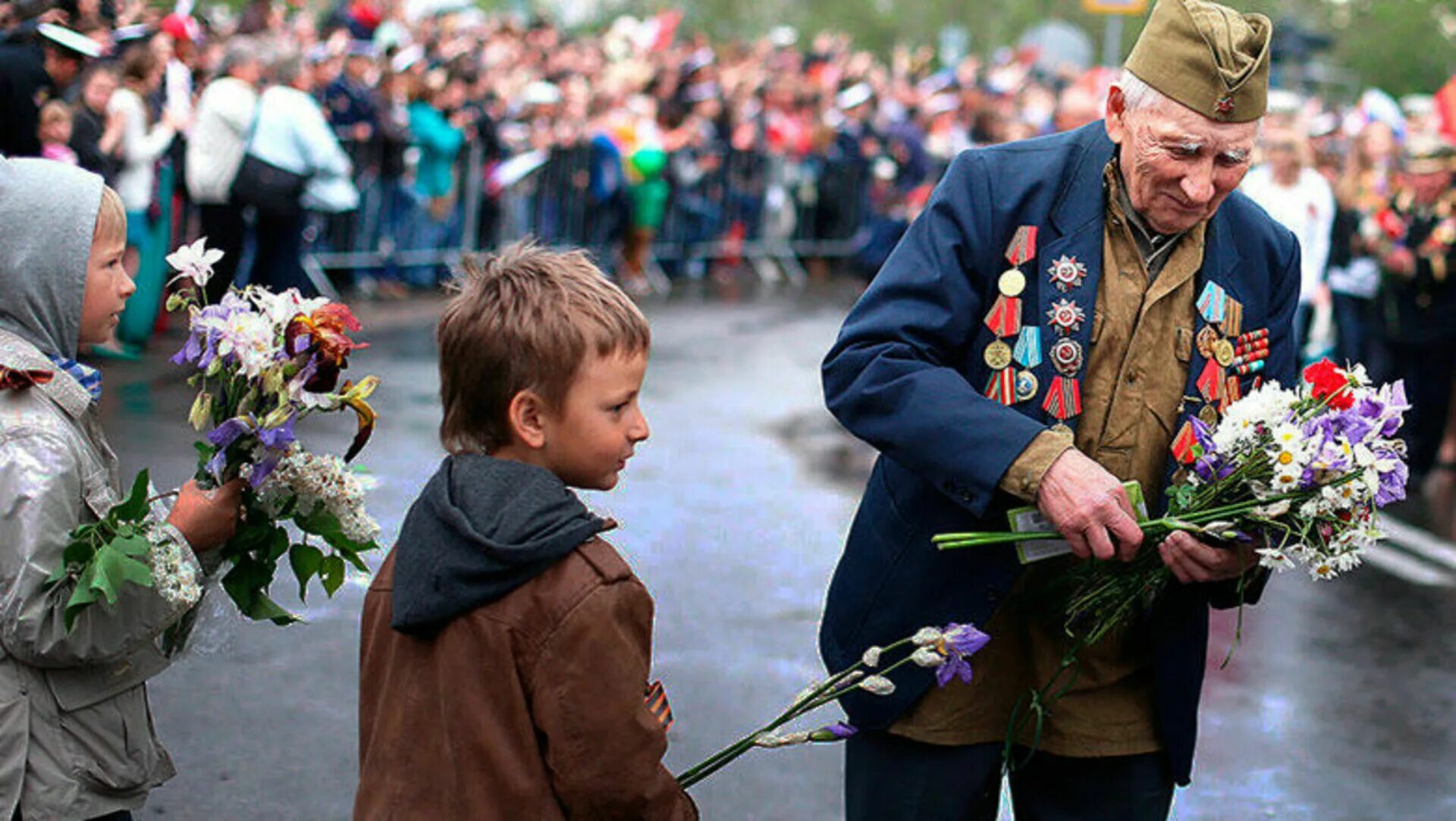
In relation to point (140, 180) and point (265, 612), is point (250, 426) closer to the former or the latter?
point (265, 612)

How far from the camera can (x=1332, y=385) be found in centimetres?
326

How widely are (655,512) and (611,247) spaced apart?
9.47 m

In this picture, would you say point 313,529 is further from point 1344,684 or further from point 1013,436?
point 1344,684

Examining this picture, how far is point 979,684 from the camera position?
11.4ft

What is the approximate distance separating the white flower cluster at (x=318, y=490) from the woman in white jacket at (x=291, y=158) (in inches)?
350

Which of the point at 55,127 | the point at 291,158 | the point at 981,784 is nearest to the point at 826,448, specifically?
the point at 291,158

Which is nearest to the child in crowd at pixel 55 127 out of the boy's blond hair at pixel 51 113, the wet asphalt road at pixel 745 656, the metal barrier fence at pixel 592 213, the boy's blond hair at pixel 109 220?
the boy's blond hair at pixel 51 113

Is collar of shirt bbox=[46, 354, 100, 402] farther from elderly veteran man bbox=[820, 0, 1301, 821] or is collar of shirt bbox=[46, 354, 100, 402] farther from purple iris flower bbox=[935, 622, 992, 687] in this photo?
purple iris flower bbox=[935, 622, 992, 687]

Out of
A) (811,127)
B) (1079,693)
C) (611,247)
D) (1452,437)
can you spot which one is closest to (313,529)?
(1079,693)

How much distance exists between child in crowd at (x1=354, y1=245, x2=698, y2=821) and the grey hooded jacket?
540 millimetres

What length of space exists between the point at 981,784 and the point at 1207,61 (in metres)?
1.36

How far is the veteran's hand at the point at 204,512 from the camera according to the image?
10.3 feet

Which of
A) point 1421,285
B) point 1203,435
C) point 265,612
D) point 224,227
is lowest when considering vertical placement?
point 224,227

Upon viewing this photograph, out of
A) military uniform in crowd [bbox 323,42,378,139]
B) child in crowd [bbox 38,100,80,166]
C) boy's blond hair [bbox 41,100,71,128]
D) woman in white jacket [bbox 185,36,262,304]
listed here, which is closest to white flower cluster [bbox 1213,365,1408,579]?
child in crowd [bbox 38,100,80,166]
